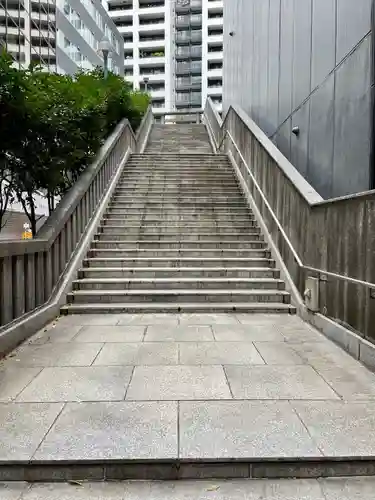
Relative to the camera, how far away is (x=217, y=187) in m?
11.2

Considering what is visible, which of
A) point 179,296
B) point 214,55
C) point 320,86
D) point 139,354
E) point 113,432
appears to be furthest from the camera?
point 214,55

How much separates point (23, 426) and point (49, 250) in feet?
11.7

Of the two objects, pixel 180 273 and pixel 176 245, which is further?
pixel 176 245

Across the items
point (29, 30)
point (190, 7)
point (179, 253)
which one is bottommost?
point (179, 253)

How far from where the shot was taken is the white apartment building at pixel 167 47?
211 feet

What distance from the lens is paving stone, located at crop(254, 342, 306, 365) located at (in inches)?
171

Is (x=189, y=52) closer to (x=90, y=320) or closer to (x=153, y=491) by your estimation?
(x=90, y=320)

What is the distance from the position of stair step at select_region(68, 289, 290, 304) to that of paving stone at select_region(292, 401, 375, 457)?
350 centimetres

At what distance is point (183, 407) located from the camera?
325 centimetres

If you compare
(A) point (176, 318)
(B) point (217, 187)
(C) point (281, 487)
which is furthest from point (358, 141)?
(B) point (217, 187)

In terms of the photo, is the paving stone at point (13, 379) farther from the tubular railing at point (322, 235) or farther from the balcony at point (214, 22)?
the balcony at point (214, 22)

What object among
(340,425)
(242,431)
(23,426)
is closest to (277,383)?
(340,425)

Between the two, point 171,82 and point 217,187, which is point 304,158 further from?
point 171,82

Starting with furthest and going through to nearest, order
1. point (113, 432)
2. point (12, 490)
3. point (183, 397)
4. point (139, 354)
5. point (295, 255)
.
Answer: point (295, 255)
point (139, 354)
point (183, 397)
point (113, 432)
point (12, 490)
